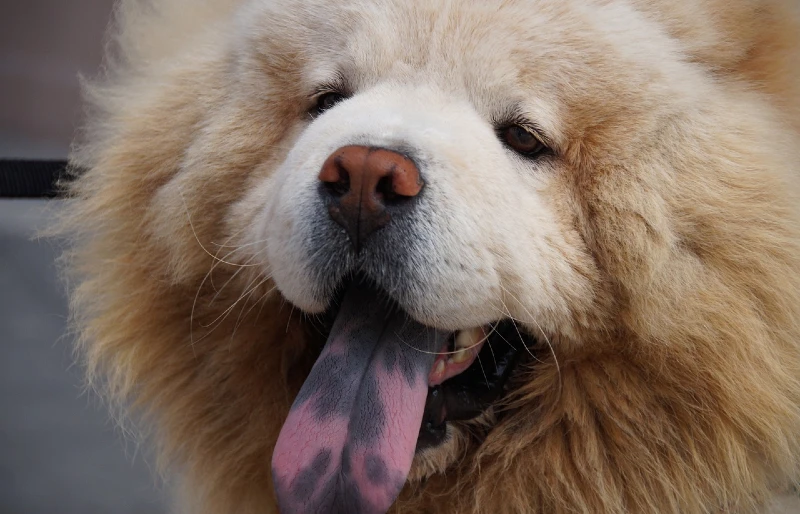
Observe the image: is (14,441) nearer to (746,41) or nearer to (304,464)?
(304,464)

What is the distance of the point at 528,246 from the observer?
1.95 m

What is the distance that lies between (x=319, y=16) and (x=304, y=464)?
3.68ft

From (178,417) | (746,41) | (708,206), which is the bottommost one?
(178,417)

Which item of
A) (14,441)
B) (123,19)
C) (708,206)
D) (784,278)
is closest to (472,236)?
(708,206)

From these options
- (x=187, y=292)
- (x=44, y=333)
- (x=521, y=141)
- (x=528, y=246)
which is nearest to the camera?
(x=528, y=246)

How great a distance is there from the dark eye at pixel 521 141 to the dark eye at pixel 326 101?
0.44 m

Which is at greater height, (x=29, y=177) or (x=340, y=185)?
(x=340, y=185)

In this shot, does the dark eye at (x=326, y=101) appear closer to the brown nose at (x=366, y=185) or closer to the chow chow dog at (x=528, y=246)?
the chow chow dog at (x=528, y=246)

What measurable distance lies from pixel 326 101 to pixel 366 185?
0.51m

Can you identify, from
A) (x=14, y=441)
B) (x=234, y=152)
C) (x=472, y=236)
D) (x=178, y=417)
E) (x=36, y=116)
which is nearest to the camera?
(x=472, y=236)

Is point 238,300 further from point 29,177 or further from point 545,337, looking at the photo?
point 29,177

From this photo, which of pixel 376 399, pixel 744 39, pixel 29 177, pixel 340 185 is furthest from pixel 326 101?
pixel 29 177

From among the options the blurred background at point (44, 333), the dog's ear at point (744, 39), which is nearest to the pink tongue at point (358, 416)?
the dog's ear at point (744, 39)

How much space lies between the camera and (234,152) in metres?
2.28
